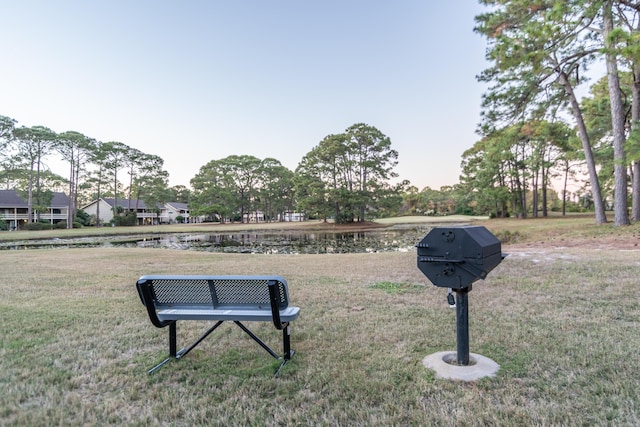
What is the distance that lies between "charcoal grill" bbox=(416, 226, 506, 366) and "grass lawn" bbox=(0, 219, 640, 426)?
1.45 ft

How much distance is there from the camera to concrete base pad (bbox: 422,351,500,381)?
208 cm

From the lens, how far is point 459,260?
2.04m

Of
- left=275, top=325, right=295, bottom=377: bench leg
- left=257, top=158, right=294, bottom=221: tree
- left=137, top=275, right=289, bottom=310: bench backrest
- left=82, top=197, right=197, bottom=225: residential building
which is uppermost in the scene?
left=257, top=158, right=294, bottom=221: tree

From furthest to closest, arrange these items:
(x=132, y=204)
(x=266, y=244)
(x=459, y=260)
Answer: (x=132, y=204), (x=266, y=244), (x=459, y=260)

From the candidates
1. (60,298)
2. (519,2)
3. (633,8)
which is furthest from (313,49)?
(60,298)

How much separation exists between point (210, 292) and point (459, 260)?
1758mm

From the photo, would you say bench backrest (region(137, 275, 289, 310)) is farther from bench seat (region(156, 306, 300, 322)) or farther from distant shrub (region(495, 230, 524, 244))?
distant shrub (region(495, 230, 524, 244))

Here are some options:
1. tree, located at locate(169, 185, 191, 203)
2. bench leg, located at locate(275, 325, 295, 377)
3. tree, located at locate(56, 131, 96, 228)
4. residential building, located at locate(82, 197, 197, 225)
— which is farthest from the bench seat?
tree, located at locate(169, 185, 191, 203)

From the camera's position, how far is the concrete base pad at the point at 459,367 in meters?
2.08

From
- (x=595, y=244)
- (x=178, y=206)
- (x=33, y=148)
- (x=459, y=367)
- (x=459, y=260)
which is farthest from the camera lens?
Result: (x=178, y=206)

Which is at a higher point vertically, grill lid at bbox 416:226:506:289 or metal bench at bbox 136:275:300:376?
grill lid at bbox 416:226:506:289

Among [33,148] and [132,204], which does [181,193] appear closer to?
[132,204]

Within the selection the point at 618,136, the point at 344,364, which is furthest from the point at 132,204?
the point at 344,364

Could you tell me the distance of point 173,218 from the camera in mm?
63625
